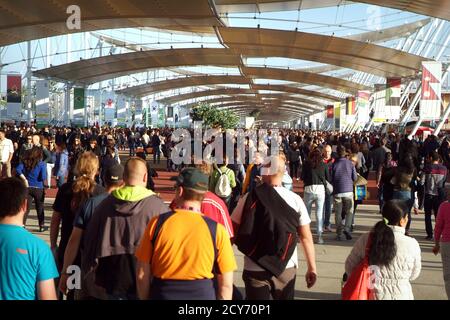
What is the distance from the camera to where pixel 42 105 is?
35875 millimetres

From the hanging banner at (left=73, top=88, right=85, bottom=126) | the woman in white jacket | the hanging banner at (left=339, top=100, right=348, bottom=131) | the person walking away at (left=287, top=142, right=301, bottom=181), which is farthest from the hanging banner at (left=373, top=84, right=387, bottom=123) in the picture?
the woman in white jacket

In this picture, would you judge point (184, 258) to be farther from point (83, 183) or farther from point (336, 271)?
point (336, 271)

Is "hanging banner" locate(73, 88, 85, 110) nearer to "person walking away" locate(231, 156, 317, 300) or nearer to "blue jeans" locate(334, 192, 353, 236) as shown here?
"blue jeans" locate(334, 192, 353, 236)

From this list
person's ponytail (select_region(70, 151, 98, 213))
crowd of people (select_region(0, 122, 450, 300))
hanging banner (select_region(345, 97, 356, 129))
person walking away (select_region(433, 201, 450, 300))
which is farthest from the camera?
hanging banner (select_region(345, 97, 356, 129))

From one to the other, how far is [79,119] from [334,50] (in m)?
18.6

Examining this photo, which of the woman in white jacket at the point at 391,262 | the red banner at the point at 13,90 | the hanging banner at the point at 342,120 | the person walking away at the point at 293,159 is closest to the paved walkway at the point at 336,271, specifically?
the woman in white jacket at the point at 391,262

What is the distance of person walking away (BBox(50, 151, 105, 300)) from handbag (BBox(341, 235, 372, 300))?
253 cm

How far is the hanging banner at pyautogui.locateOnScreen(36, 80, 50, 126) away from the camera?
35938 millimetres

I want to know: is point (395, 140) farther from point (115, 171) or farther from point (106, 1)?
point (115, 171)

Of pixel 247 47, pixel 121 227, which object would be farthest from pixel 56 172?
pixel 247 47

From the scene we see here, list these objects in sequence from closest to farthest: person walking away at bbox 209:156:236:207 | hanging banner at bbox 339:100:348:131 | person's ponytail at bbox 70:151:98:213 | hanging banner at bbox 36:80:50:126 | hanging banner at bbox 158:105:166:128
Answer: person's ponytail at bbox 70:151:98:213
person walking away at bbox 209:156:236:207
hanging banner at bbox 36:80:50:126
hanging banner at bbox 339:100:348:131
hanging banner at bbox 158:105:166:128

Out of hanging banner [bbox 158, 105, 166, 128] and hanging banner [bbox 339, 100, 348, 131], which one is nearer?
hanging banner [bbox 339, 100, 348, 131]

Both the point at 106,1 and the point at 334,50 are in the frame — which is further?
the point at 334,50

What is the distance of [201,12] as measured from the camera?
27.1m
